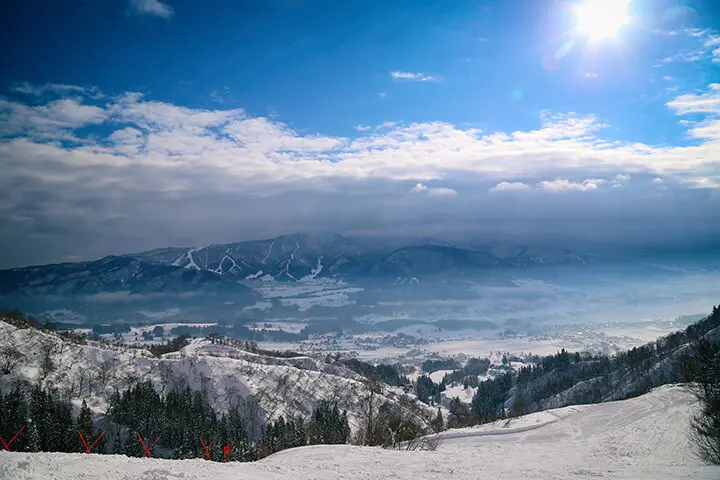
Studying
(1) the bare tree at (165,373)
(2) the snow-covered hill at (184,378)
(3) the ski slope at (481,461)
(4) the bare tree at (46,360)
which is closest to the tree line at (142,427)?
(2) the snow-covered hill at (184,378)

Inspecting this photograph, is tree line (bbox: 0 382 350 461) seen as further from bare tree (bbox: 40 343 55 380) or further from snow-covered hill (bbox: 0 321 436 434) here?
bare tree (bbox: 40 343 55 380)

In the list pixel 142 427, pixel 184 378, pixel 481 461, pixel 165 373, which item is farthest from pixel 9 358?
pixel 481 461

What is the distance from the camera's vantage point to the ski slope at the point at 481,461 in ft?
57.6

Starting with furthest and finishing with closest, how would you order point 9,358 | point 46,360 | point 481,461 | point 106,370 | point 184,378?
point 184,378 → point 106,370 → point 46,360 → point 9,358 → point 481,461

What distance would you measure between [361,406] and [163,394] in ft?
179

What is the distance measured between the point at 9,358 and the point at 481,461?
400ft

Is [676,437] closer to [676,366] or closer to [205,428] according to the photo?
[205,428]

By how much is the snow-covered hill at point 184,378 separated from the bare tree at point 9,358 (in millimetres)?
1298

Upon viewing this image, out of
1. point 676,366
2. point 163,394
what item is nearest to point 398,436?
point 163,394

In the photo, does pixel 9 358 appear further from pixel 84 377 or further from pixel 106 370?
pixel 106 370

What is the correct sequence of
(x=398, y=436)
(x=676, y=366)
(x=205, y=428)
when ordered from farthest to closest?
(x=676, y=366) → (x=205, y=428) → (x=398, y=436)

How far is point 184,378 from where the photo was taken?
5472 inches

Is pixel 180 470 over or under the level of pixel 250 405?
over

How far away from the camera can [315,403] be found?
13325 centimetres
